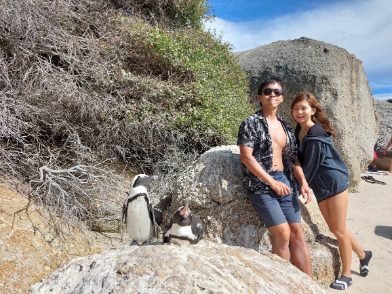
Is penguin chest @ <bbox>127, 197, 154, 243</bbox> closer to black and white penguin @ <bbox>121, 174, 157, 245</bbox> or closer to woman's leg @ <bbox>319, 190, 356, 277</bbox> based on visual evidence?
black and white penguin @ <bbox>121, 174, 157, 245</bbox>

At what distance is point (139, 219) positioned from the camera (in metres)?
3.82

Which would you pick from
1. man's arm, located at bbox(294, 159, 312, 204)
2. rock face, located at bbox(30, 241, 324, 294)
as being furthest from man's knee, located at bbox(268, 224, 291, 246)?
rock face, located at bbox(30, 241, 324, 294)

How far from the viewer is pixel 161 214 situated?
4.83 m

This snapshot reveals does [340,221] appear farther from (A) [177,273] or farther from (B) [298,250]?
(A) [177,273]

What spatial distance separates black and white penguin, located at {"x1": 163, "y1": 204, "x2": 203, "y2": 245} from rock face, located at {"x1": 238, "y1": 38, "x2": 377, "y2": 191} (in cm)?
475

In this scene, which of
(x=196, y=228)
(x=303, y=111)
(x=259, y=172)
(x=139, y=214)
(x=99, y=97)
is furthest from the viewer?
(x=99, y=97)

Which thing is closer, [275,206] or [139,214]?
[275,206]

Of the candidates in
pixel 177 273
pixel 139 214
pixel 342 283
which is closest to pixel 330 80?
pixel 342 283

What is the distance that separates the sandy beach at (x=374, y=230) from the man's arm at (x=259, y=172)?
1.22 m

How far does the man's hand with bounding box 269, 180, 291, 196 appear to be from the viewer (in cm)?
349

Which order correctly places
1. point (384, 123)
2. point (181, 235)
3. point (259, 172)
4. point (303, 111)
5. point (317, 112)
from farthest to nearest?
point (384, 123), point (317, 112), point (303, 111), point (259, 172), point (181, 235)

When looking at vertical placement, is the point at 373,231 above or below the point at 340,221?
below

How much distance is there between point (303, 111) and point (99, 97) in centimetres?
293

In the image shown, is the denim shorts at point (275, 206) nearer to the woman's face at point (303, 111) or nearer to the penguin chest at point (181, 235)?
the woman's face at point (303, 111)
